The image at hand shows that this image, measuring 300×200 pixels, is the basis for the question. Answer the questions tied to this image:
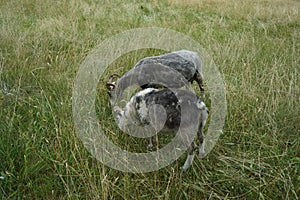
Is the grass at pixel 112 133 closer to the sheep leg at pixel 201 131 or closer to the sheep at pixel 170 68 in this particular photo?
the sheep leg at pixel 201 131

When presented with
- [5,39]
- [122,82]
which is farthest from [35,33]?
[122,82]

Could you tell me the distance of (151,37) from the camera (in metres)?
5.20

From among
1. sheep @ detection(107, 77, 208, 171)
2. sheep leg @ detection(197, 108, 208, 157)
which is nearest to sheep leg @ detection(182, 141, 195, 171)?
sheep @ detection(107, 77, 208, 171)

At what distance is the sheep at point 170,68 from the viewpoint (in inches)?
129

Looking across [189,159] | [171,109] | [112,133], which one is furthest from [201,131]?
[112,133]

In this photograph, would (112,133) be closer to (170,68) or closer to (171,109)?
(171,109)

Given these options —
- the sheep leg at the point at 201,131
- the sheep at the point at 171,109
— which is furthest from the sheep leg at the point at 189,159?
the sheep leg at the point at 201,131

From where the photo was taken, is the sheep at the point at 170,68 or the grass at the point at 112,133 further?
the sheep at the point at 170,68

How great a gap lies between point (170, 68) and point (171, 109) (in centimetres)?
130

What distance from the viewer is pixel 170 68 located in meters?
3.35

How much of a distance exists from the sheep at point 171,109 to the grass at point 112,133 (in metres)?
0.23

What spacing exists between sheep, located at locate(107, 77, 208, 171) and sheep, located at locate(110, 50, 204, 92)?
89 centimetres

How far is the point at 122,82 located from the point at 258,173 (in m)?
1.80

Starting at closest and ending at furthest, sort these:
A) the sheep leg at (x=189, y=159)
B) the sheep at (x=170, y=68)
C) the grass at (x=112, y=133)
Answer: the grass at (x=112, y=133) → the sheep leg at (x=189, y=159) → the sheep at (x=170, y=68)
